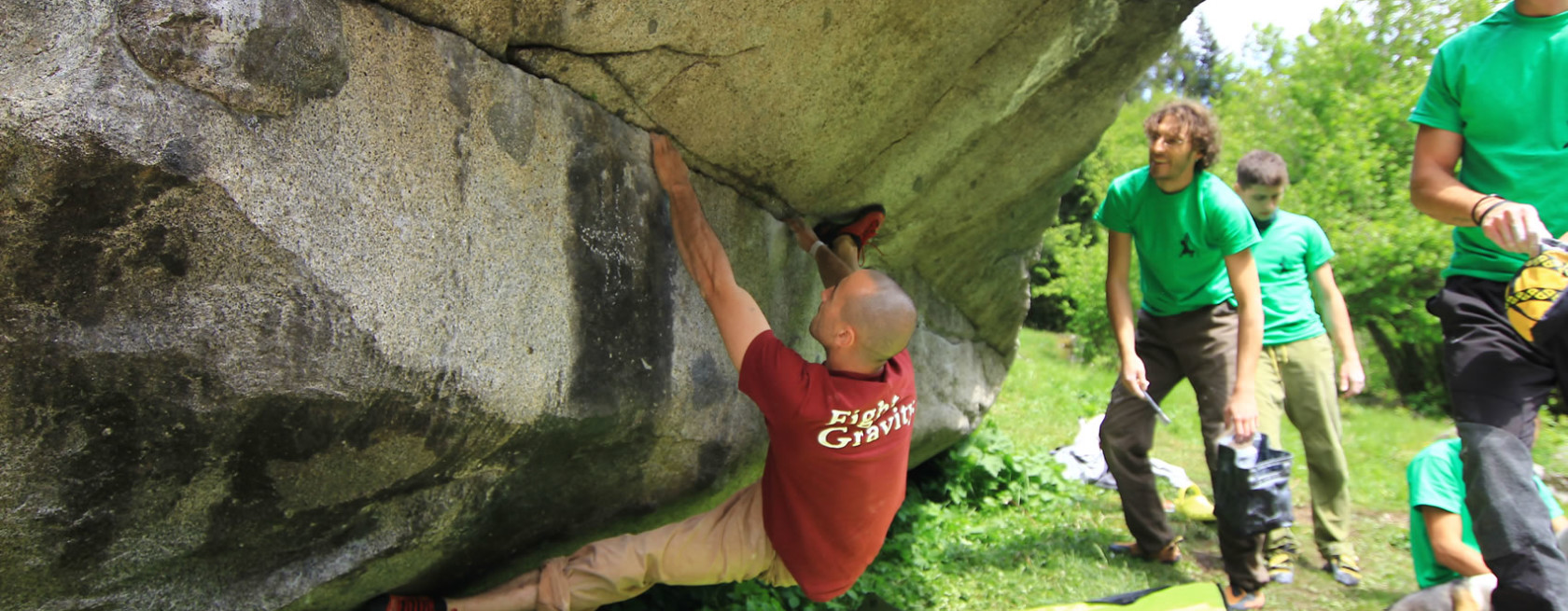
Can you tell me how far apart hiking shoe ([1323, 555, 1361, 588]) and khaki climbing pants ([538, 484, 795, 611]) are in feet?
9.18

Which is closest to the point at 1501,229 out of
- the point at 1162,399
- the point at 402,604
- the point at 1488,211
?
the point at 1488,211

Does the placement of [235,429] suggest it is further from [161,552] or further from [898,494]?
[898,494]

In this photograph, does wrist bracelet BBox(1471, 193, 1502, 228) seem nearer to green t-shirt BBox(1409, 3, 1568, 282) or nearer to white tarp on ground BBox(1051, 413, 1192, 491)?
green t-shirt BBox(1409, 3, 1568, 282)

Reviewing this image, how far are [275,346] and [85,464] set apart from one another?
1.15 ft

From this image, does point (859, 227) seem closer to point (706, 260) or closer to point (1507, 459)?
point (706, 260)

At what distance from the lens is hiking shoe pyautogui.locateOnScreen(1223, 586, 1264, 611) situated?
4.20 m

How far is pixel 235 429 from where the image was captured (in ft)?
6.44

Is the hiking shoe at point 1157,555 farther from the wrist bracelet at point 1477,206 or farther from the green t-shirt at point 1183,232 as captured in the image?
the wrist bracelet at point 1477,206

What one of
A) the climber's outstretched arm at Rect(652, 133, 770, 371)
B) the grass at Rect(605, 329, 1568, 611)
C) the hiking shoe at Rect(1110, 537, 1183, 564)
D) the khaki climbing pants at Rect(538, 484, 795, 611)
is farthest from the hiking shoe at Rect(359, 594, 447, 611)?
the hiking shoe at Rect(1110, 537, 1183, 564)

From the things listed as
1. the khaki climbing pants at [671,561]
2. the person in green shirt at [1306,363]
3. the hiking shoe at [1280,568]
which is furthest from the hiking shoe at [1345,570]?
the khaki climbing pants at [671,561]

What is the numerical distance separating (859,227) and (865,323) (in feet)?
3.68

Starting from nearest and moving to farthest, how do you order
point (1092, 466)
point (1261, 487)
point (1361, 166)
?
1. point (1261, 487)
2. point (1092, 466)
3. point (1361, 166)

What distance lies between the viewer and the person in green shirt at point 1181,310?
4.03 metres

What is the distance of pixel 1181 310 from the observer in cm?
437
